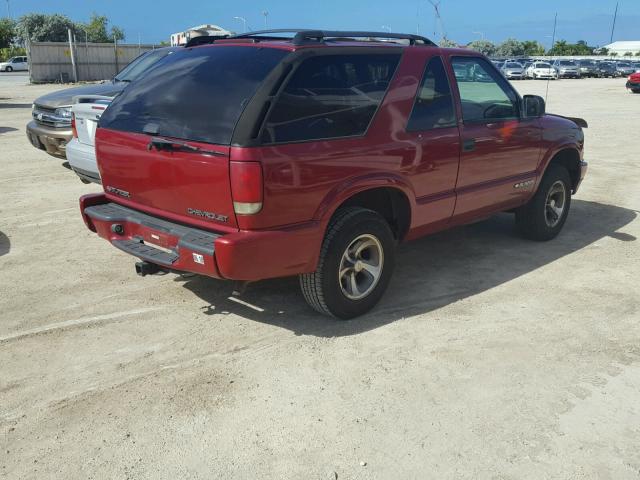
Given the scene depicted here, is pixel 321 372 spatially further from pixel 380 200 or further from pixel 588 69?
pixel 588 69

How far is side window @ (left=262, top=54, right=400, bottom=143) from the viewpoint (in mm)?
3582

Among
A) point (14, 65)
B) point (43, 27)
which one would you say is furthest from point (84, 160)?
point (43, 27)

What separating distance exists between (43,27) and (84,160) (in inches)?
2698

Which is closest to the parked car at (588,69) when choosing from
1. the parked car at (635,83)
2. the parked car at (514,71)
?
the parked car at (514,71)

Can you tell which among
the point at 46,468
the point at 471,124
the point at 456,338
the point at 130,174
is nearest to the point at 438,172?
the point at 471,124

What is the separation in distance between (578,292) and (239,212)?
3.01m

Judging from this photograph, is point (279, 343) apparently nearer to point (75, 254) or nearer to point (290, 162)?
point (290, 162)

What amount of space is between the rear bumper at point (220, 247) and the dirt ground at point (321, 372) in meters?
0.56

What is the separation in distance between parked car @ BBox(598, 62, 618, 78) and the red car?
54684 mm

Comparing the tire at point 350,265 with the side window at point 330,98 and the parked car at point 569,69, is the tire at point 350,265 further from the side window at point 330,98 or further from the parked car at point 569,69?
the parked car at point 569,69

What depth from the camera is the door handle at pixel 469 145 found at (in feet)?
15.6

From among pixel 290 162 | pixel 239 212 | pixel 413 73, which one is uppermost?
pixel 413 73

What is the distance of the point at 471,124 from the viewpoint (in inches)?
192

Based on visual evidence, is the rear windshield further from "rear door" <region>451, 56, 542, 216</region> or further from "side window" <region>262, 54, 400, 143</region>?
"rear door" <region>451, 56, 542, 216</region>
